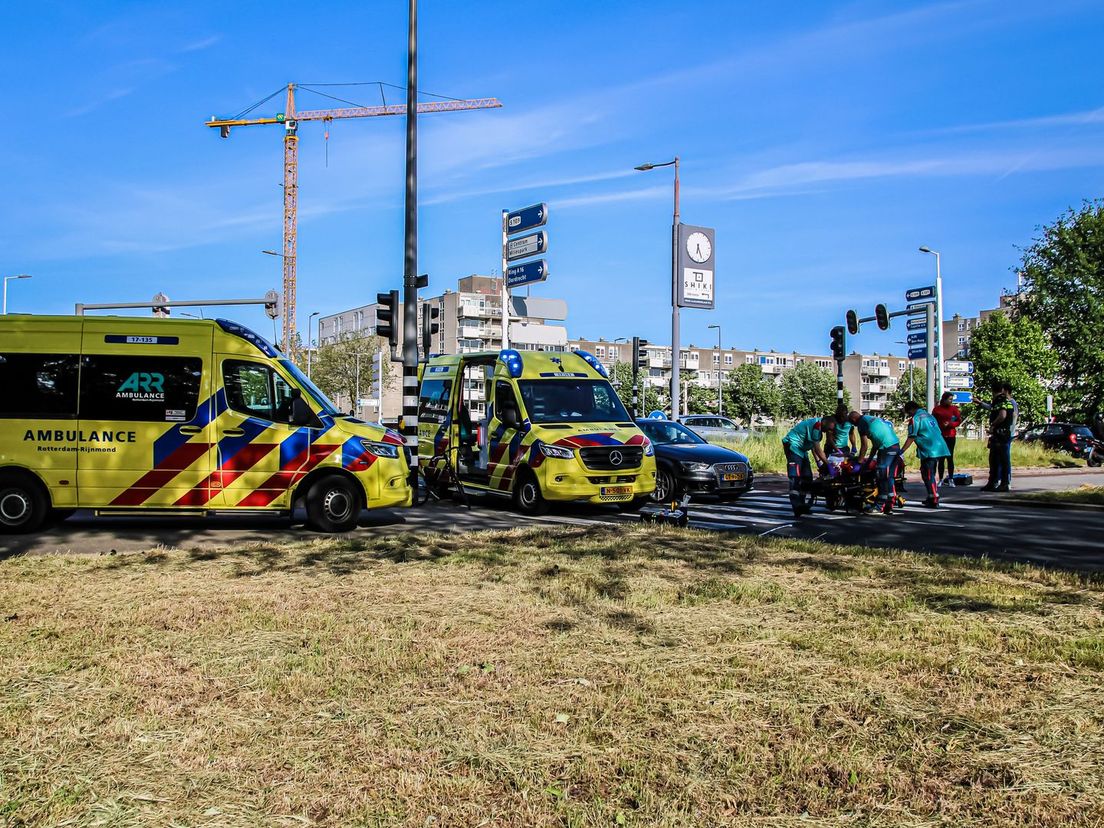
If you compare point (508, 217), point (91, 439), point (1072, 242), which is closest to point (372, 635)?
point (91, 439)

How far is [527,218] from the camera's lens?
24.4 metres

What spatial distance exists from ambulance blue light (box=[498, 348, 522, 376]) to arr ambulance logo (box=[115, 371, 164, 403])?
5.29 meters

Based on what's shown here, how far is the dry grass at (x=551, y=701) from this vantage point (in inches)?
→ 118

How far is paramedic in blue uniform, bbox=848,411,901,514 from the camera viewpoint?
43.0ft

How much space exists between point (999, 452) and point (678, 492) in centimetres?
681

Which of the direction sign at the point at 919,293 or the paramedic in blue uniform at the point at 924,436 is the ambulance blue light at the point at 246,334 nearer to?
the paramedic in blue uniform at the point at 924,436

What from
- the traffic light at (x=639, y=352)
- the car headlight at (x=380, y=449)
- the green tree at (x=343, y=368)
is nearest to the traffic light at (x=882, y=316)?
the traffic light at (x=639, y=352)

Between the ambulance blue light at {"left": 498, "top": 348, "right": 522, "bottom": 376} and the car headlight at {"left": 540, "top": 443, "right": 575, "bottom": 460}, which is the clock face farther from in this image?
the car headlight at {"left": 540, "top": 443, "right": 575, "bottom": 460}

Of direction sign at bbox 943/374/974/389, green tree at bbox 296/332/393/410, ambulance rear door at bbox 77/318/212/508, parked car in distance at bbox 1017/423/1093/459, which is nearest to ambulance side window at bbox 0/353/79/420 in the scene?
ambulance rear door at bbox 77/318/212/508

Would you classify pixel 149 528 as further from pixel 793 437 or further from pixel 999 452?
pixel 999 452

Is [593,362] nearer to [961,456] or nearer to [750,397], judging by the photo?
[961,456]

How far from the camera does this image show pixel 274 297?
87.0 ft

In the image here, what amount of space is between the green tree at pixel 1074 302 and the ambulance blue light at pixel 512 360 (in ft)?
95.8

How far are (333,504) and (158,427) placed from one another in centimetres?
221
